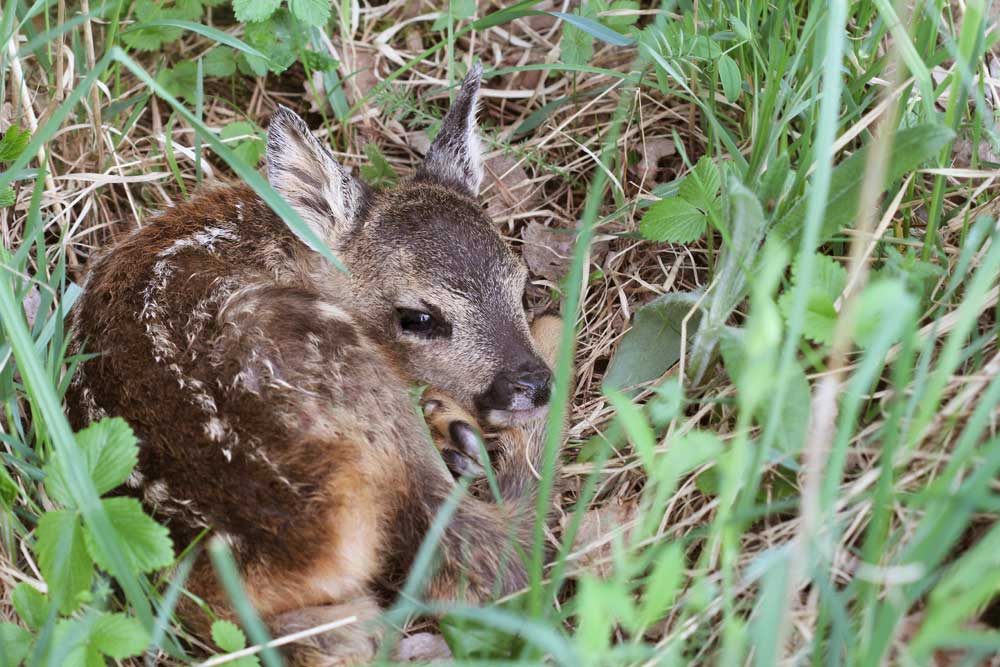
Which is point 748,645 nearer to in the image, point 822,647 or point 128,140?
point 822,647

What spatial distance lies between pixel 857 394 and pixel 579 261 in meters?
0.82

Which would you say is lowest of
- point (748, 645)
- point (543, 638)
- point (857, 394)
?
point (748, 645)

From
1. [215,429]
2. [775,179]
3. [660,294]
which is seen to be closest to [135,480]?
[215,429]

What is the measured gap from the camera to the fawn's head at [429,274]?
422cm

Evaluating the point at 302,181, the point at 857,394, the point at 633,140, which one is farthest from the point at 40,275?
the point at 857,394

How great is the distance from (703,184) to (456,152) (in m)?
1.46

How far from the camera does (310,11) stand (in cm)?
432

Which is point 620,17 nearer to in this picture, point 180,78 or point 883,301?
point 180,78

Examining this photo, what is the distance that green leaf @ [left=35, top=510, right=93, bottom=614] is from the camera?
111 inches

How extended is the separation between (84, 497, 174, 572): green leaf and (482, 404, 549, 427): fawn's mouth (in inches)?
65.1

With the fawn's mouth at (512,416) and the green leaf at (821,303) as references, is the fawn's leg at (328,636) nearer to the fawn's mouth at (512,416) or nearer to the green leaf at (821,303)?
the fawn's mouth at (512,416)

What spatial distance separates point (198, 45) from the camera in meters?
5.37

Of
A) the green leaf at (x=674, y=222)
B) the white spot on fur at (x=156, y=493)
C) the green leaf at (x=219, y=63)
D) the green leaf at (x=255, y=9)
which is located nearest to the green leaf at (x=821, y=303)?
the green leaf at (x=674, y=222)

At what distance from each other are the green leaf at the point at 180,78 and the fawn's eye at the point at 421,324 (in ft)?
5.94
